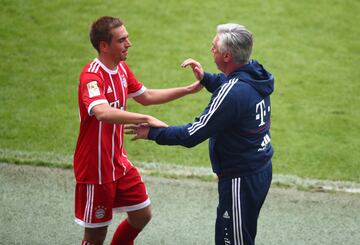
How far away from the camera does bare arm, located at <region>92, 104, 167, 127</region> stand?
4.73m

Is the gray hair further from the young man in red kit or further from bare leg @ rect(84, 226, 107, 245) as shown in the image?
bare leg @ rect(84, 226, 107, 245)

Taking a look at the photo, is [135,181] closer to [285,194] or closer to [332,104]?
[285,194]

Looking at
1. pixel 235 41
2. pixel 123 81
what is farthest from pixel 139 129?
pixel 235 41

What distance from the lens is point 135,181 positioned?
5.36 m

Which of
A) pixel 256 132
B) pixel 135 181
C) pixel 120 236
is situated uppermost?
pixel 256 132

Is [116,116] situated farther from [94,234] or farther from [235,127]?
[94,234]

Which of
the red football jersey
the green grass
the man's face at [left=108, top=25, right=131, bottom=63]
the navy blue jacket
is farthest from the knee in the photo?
the green grass

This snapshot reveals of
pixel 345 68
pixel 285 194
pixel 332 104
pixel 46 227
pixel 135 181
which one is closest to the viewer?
pixel 135 181

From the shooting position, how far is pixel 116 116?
472 centimetres

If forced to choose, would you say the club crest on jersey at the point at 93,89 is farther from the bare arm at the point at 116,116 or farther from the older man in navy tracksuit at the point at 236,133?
the older man in navy tracksuit at the point at 236,133

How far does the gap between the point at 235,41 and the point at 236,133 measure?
636mm

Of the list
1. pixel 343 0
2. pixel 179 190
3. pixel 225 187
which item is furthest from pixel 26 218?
pixel 343 0

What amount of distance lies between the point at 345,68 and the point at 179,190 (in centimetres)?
418

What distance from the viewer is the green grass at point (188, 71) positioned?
8281 mm
